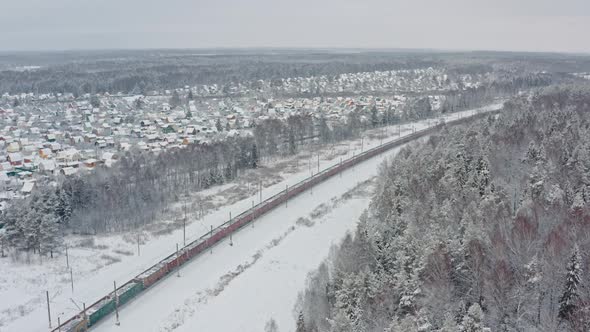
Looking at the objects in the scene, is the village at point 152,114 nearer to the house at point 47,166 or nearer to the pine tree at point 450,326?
the house at point 47,166

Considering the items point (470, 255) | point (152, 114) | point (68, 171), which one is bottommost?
point (68, 171)

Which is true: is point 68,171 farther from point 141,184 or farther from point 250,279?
point 250,279

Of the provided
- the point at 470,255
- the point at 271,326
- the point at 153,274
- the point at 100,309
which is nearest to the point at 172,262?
the point at 153,274

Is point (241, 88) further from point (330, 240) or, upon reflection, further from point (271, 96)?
point (330, 240)

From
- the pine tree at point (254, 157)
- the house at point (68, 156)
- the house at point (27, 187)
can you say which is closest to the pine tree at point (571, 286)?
the house at point (27, 187)

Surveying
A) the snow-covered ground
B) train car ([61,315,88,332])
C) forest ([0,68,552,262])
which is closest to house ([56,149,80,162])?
forest ([0,68,552,262])

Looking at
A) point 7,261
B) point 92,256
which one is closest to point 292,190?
point 92,256
